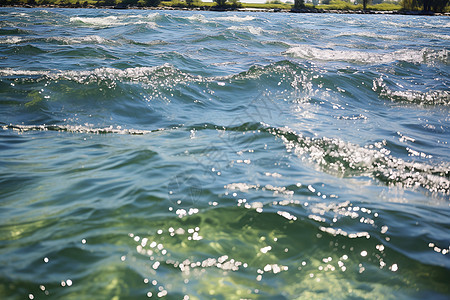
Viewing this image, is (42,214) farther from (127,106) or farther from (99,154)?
(127,106)

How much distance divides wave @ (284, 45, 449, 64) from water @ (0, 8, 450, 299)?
4200 mm

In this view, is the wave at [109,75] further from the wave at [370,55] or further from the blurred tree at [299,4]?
the blurred tree at [299,4]

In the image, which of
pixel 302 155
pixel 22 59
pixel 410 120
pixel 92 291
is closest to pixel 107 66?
pixel 22 59

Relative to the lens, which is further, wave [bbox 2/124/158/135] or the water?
wave [bbox 2/124/158/135]

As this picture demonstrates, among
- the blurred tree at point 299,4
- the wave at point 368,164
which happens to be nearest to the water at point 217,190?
the wave at point 368,164

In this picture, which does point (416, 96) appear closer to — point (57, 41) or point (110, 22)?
point (57, 41)

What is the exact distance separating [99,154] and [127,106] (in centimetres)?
206

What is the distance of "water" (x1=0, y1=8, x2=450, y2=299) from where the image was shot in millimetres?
2129

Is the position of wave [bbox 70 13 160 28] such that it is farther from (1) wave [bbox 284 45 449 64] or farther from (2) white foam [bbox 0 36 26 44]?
(1) wave [bbox 284 45 449 64]

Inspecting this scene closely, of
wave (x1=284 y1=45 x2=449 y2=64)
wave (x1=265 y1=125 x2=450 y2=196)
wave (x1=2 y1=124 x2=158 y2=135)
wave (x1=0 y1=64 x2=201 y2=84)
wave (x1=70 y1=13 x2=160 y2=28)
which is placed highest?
wave (x1=70 y1=13 x2=160 y2=28)

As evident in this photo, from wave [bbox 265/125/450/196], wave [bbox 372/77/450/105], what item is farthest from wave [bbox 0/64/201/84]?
wave [bbox 372/77/450/105]

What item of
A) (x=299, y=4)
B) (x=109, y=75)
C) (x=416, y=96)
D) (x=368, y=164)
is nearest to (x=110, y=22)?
(x=109, y=75)

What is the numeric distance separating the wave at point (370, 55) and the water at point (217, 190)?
13.8 feet

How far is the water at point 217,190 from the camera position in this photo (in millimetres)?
2129
